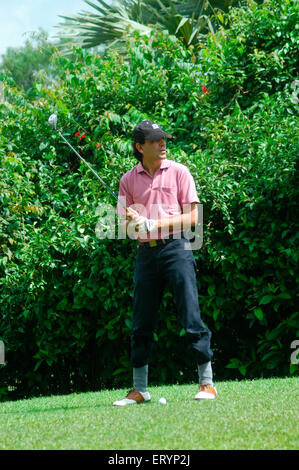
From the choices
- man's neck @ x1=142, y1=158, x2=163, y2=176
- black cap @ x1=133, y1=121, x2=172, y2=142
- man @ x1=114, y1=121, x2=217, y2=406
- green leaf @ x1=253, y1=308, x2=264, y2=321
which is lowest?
green leaf @ x1=253, y1=308, x2=264, y2=321

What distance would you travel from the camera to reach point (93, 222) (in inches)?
249

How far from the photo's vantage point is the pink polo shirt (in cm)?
422

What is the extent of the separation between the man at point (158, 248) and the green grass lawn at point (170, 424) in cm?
32

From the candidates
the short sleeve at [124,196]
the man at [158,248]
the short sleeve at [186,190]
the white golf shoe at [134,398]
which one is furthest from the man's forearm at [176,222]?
the white golf shoe at [134,398]

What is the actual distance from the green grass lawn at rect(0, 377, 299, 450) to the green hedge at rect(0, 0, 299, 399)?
1.48 m

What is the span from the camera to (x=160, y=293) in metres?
4.26

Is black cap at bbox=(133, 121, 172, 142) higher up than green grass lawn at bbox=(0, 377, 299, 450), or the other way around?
black cap at bbox=(133, 121, 172, 142)

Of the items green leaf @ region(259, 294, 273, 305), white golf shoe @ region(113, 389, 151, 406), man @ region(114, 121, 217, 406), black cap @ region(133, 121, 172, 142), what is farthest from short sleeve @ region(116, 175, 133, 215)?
green leaf @ region(259, 294, 273, 305)

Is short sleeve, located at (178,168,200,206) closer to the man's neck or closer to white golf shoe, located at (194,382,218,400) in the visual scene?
the man's neck

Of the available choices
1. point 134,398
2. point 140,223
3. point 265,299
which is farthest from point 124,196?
point 265,299

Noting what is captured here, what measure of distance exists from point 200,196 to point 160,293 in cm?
192

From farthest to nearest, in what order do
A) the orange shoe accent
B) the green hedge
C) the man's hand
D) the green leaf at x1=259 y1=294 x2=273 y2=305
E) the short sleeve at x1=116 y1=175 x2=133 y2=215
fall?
1. the green hedge
2. the green leaf at x1=259 y1=294 x2=273 y2=305
3. the short sleeve at x1=116 y1=175 x2=133 y2=215
4. the orange shoe accent
5. the man's hand

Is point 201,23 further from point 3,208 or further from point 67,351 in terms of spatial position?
point 67,351

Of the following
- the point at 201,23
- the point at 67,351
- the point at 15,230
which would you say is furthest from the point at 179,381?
the point at 201,23
